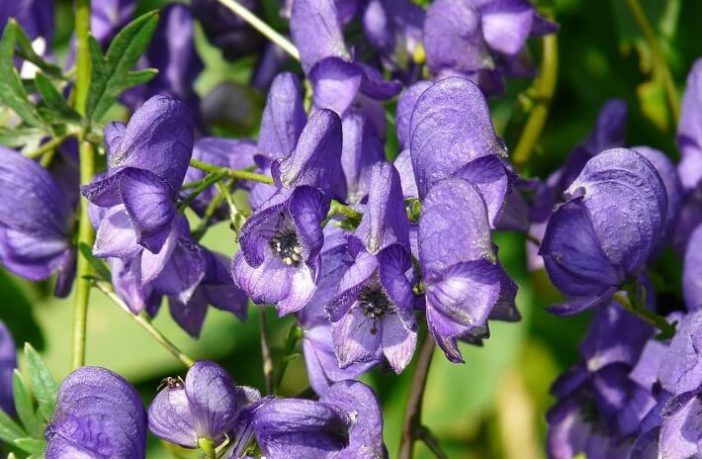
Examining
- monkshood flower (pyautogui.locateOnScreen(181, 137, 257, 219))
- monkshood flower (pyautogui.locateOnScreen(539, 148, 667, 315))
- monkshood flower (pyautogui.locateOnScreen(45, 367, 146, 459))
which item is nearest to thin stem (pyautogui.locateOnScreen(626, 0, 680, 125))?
monkshood flower (pyautogui.locateOnScreen(539, 148, 667, 315))

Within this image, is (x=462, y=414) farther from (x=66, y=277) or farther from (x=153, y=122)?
(x=153, y=122)

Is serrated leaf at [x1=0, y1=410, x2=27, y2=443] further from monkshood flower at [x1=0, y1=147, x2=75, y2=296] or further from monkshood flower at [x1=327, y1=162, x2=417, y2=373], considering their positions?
monkshood flower at [x1=327, y1=162, x2=417, y2=373]

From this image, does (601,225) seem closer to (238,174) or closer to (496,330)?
(238,174)

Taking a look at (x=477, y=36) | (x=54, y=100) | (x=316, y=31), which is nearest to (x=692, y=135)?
(x=477, y=36)

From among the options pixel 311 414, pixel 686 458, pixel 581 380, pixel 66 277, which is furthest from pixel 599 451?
pixel 66 277

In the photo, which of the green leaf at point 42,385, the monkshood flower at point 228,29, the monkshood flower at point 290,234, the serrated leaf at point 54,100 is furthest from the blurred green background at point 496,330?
the monkshood flower at point 290,234
